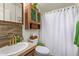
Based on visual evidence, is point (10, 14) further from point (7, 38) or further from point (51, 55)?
point (51, 55)

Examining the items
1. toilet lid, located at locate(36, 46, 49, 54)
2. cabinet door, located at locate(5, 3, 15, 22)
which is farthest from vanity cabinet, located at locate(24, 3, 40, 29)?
toilet lid, located at locate(36, 46, 49, 54)

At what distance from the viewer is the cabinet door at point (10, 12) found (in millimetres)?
1258

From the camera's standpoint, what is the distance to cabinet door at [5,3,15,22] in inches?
49.5

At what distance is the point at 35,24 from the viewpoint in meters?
1.38

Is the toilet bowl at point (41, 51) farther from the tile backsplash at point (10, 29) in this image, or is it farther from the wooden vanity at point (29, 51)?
the tile backsplash at point (10, 29)

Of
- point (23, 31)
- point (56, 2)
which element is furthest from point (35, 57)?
point (56, 2)

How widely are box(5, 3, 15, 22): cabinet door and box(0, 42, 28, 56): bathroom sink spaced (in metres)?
0.32

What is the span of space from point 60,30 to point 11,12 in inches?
25.9

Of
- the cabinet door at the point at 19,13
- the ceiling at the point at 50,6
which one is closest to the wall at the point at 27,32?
the cabinet door at the point at 19,13

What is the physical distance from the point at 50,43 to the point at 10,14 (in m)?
0.62

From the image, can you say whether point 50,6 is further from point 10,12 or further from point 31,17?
point 10,12

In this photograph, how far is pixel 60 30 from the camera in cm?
139

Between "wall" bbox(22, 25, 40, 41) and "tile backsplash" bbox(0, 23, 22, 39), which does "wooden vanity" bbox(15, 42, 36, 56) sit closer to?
"wall" bbox(22, 25, 40, 41)

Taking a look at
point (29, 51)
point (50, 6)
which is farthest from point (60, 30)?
point (29, 51)
